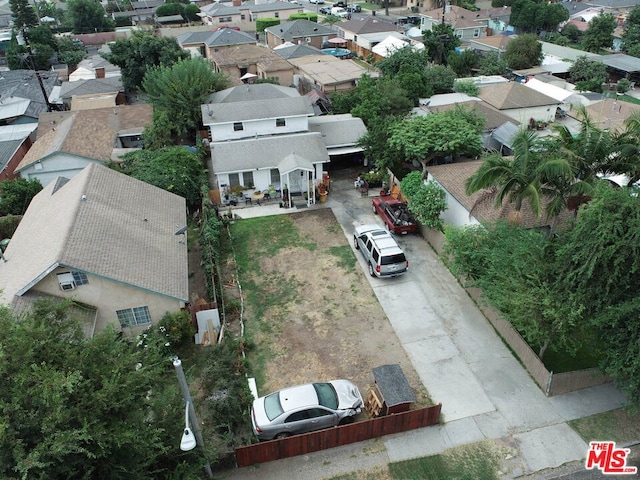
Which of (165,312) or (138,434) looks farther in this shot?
(165,312)

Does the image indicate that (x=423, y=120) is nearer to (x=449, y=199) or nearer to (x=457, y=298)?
(x=449, y=199)

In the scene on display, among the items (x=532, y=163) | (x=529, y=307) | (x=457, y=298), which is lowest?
(x=457, y=298)

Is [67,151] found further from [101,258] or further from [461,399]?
[461,399]

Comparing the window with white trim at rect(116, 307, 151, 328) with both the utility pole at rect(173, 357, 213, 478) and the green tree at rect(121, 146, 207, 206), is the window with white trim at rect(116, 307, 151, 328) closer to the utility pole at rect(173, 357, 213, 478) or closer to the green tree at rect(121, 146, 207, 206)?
the utility pole at rect(173, 357, 213, 478)

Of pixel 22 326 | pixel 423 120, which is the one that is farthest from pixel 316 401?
pixel 423 120

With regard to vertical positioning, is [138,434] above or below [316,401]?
above

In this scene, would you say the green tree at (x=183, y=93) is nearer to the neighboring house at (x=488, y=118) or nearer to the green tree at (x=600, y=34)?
the neighboring house at (x=488, y=118)

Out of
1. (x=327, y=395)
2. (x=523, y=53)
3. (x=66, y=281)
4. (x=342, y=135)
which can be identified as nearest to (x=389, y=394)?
(x=327, y=395)
